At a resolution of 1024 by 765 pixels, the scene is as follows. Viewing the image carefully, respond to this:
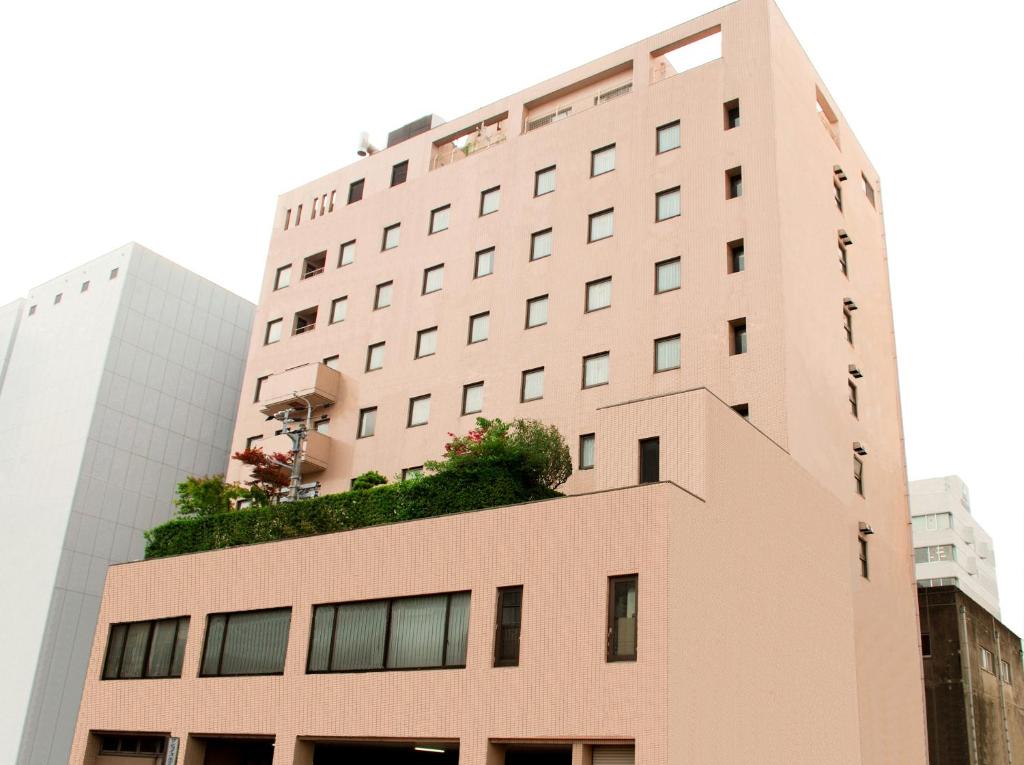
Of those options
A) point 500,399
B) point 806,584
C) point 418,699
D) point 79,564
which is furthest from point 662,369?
point 79,564

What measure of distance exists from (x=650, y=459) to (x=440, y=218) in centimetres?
2128

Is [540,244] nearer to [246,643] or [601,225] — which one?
[601,225]

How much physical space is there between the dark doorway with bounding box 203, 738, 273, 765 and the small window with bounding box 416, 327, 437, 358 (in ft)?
53.2

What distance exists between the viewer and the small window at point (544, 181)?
1585 inches

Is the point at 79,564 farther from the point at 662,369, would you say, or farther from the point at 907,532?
the point at 907,532

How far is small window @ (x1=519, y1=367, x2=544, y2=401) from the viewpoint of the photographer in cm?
3644

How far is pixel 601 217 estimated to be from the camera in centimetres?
3812

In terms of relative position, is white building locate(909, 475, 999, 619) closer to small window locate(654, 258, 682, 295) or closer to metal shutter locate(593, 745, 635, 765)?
small window locate(654, 258, 682, 295)

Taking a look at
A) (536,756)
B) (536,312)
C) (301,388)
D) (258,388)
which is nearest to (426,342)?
(536,312)

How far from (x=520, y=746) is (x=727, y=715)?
4.57 metres

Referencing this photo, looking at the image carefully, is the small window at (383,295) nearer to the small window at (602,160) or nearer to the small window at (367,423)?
the small window at (367,423)

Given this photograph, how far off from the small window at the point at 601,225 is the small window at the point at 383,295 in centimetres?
940

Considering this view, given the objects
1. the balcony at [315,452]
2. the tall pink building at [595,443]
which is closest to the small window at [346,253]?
the tall pink building at [595,443]

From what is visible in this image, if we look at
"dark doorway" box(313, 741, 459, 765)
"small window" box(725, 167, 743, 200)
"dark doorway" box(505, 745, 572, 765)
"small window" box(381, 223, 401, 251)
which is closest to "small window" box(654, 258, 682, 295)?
"small window" box(725, 167, 743, 200)
